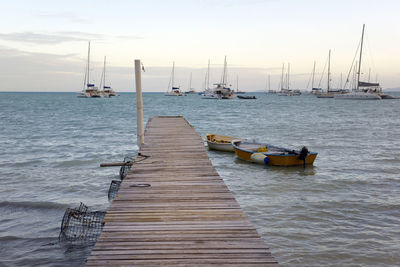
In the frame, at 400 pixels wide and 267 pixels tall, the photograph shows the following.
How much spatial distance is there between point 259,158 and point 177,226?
477 inches

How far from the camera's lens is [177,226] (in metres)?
5.70

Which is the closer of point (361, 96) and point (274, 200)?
point (274, 200)

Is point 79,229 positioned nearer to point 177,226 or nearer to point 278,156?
point 177,226

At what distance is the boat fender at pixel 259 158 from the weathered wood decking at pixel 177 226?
8.09m

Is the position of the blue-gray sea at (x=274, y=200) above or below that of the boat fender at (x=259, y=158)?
below

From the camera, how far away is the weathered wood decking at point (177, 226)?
464 centimetres

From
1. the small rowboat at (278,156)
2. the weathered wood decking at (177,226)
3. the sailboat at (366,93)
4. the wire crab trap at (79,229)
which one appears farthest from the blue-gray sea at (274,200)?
the sailboat at (366,93)

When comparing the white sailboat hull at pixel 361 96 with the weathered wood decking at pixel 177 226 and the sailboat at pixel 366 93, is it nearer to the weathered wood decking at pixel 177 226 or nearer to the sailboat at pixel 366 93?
the sailboat at pixel 366 93

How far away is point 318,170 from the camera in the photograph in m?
16.7

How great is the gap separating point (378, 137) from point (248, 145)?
15.9 meters

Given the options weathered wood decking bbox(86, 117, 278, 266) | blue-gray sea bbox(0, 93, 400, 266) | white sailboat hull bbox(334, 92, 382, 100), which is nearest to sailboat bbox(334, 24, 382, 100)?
white sailboat hull bbox(334, 92, 382, 100)

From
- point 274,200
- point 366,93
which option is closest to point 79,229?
point 274,200

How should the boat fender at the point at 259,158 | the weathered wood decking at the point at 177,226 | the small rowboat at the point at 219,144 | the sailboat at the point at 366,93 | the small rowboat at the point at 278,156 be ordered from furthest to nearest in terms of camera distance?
the sailboat at the point at 366,93
the small rowboat at the point at 219,144
the boat fender at the point at 259,158
the small rowboat at the point at 278,156
the weathered wood decking at the point at 177,226

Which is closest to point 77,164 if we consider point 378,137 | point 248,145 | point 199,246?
point 248,145
